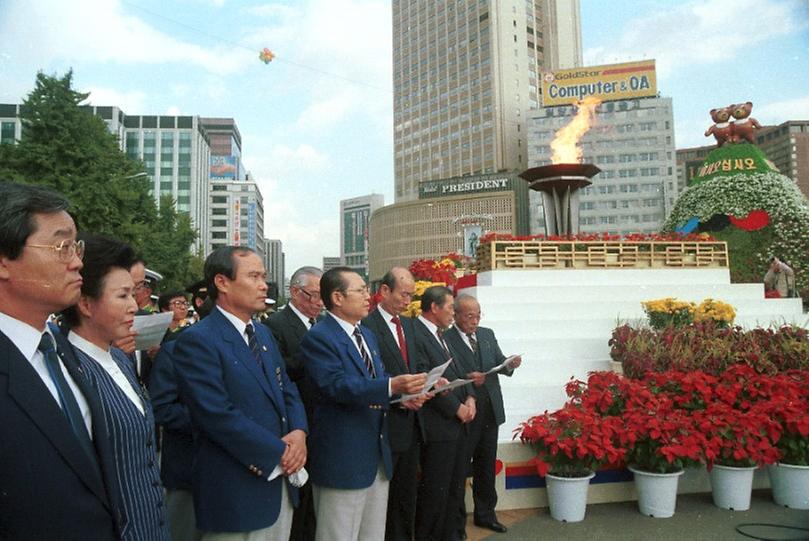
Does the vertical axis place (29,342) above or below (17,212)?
below

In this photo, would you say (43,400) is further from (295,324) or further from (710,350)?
(710,350)

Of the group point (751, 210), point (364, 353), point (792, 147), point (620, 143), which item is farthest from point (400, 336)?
point (620, 143)

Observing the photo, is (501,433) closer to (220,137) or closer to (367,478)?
(367,478)

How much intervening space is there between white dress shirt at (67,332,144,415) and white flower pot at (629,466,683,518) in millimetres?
4137

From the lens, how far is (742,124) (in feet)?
63.2

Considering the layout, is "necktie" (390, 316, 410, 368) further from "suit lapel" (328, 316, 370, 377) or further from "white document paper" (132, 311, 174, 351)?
"white document paper" (132, 311, 174, 351)

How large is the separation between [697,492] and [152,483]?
5.01 m

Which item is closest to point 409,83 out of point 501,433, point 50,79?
point 50,79

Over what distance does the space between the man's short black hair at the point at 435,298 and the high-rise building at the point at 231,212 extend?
105937mm

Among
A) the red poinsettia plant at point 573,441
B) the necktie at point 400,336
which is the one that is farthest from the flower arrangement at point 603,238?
the necktie at point 400,336

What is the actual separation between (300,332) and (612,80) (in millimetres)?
73433

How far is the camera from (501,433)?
231 inches

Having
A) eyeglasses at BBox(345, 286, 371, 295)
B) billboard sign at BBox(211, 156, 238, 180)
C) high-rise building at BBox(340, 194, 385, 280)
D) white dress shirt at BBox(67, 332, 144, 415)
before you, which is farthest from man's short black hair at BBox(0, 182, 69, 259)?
high-rise building at BBox(340, 194, 385, 280)

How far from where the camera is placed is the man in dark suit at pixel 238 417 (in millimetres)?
2420
